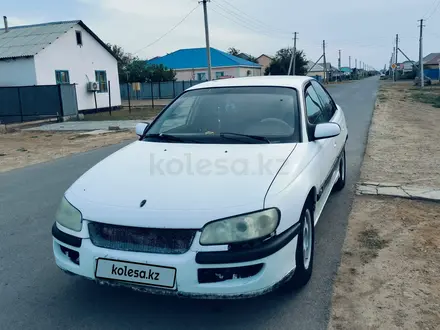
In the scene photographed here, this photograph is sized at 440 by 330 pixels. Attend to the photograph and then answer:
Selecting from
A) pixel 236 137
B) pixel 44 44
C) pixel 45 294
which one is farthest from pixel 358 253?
pixel 44 44

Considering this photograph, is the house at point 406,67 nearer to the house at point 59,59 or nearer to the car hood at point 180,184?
the house at point 59,59

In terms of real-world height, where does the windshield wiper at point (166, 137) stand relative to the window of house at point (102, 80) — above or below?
below

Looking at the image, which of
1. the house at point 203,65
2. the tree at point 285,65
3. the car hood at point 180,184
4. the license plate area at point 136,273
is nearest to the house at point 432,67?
the tree at point 285,65

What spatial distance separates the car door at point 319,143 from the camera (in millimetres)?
3793

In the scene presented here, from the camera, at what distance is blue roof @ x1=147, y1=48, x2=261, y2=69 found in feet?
174

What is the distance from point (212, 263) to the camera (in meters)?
2.51

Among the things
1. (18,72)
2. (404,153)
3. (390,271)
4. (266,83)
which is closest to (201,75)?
(18,72)

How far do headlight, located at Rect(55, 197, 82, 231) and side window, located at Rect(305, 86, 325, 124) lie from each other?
2234 millimetres

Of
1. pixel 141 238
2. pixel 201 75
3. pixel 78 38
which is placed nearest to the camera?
pixel 141 238

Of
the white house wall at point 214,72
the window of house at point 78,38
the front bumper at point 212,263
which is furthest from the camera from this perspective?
the white house wall at point 214,72

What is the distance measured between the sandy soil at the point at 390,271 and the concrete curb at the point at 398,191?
33 centimetres

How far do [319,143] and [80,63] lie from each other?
22.0 meters

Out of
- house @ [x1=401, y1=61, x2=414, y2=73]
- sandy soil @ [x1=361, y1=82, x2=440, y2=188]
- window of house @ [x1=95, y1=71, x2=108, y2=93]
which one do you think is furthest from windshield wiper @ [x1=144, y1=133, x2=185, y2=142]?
house @ [x1=401, y1=61, x2=414, y2=73]

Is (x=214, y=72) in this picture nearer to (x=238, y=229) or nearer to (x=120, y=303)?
(x=120, y=303)
